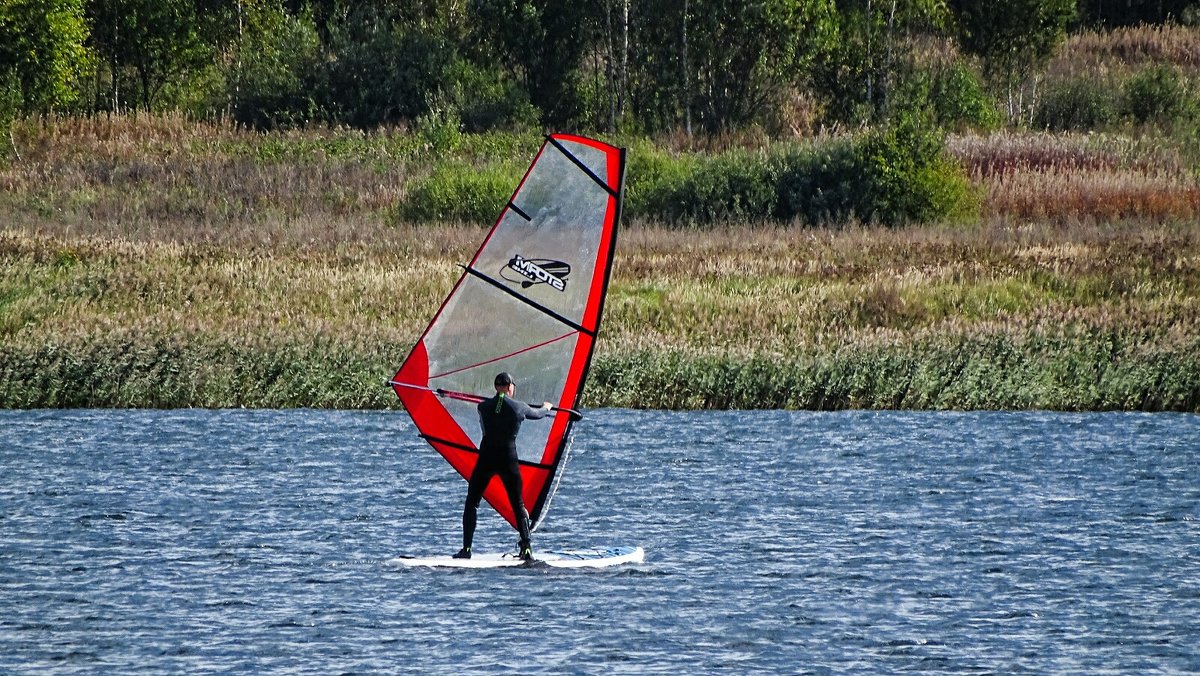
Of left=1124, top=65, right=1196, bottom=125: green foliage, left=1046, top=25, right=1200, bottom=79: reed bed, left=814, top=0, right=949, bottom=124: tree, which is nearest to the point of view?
left=814, top=0, right=949, bottom=124: tree

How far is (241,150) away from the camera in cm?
5366

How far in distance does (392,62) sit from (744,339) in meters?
34.9

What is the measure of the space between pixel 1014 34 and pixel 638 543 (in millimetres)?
47548

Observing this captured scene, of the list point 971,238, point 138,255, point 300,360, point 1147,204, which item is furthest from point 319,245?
point 1147,204

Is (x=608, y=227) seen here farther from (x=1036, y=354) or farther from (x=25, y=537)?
(x=1036, y=354)

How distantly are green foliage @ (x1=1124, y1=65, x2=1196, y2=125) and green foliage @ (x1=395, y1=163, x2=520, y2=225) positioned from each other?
1026 inches

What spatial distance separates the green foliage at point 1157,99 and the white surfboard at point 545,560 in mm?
47397

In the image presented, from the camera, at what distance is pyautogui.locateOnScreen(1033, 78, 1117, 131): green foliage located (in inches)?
2436

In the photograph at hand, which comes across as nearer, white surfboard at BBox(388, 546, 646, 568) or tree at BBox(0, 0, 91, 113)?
white surfboard at BBox(388, 546, 646, 568)

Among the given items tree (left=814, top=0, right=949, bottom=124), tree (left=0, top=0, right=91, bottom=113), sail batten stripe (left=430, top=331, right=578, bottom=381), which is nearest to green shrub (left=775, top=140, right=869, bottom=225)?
tree (left=814, top=0, right=949, bottom=124)

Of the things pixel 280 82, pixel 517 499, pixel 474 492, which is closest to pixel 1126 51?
pixel 280 82

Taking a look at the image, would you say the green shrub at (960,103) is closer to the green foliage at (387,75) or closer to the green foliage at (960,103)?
the green foliage at (960,103)

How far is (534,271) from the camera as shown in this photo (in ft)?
57.3

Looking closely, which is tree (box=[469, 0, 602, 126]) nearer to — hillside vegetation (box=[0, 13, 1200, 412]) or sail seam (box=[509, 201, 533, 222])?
hillside vegetation (box=[0, 13, 1200, 412])
